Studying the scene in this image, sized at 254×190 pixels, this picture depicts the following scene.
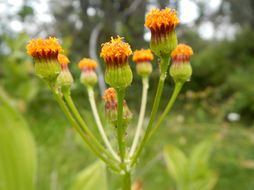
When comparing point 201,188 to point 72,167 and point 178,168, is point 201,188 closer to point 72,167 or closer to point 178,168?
point 178,168

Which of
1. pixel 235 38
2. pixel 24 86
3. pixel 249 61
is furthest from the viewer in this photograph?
pixel 235 38

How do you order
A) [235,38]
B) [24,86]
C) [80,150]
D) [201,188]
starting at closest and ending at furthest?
[201,188] → [80,150] → [24,86] → [235,38]

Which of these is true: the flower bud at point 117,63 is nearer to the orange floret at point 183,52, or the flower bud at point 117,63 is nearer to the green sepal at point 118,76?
the green sepal at point 118,76

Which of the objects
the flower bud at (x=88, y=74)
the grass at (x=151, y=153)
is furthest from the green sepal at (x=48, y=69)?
the grass at (x=151, y=153)

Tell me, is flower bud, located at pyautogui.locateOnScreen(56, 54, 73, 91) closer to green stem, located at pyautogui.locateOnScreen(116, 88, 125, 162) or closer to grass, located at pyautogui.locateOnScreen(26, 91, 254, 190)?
green stem, located at pyautogui.locateOnScreen(116, 88, 125, 162)

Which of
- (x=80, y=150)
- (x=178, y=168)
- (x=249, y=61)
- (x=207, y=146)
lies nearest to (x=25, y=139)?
(x=178, y=168)

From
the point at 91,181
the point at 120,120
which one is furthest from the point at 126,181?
the point at 91,181
